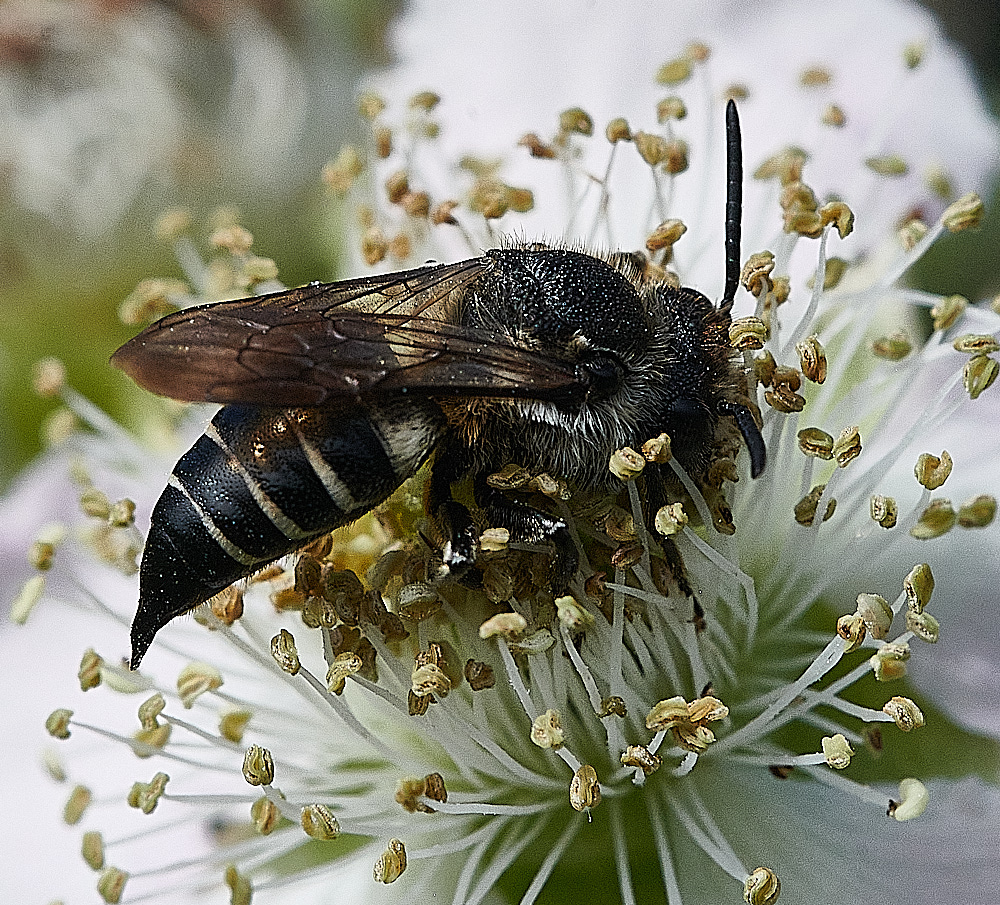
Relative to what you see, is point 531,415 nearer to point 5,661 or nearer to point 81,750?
point 81,750

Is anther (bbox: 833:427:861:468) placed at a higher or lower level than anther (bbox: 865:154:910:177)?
lower

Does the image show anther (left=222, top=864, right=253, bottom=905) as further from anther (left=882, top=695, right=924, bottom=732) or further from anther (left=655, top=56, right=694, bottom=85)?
anther (left=655, top=56, right=694, bottom=85)

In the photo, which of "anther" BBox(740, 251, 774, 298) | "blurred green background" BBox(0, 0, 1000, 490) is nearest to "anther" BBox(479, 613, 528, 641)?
"anther" BBox(740, 251, 774, 298)

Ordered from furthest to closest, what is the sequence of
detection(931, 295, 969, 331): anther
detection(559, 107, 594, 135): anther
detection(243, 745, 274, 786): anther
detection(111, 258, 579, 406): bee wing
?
1. detection(559, 107, 594, 135): anther
2. detection(931, 295, 969, 331): anther
3. detection(243, 745, 274, 786): anther
4. detection(111, 258, 579, 406): bee wing

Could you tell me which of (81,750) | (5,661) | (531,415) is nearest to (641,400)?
(531,415)

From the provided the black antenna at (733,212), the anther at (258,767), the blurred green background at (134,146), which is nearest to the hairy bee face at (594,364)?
the black antenna at (733,212)

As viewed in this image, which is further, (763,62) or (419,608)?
(763,62)

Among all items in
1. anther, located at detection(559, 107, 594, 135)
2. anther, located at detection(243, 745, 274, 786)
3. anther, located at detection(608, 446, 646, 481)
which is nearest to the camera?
anther, located at detection(608, 446, 646, 481)

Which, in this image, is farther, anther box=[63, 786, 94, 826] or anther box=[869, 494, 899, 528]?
anther box=[63, 786, 94, 826]
